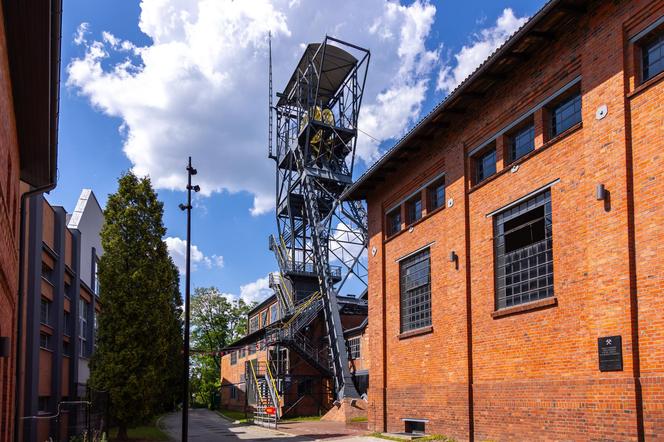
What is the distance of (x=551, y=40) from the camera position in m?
14.2

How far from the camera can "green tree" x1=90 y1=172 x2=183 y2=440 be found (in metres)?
21.8

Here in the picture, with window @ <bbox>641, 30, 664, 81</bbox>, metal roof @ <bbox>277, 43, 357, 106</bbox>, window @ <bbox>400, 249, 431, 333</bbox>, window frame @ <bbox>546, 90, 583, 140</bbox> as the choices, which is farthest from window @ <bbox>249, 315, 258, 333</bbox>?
window @ <bbox>641, 30, 664, 81</bbox>

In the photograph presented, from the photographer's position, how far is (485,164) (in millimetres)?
17359

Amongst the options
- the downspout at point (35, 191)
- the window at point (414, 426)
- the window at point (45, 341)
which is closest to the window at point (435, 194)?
the window at point (414, 426)

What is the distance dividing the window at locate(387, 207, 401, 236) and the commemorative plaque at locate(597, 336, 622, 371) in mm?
11051

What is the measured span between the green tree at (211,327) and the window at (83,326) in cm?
4798

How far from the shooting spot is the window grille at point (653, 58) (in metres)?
11.6

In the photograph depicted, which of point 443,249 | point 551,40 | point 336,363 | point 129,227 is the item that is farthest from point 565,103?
point 336,363

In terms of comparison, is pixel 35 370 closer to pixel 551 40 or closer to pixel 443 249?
pixel 443 249

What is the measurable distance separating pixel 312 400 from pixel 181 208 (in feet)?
75.0

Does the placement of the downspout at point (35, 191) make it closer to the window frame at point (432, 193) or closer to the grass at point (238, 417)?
the window frame at point (432, 193)

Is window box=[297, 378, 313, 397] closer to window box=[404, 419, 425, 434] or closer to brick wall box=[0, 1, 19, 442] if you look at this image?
window box=[404, 419, 425, 434]

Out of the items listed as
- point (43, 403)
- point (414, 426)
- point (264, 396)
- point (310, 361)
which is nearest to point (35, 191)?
point (43, 403)

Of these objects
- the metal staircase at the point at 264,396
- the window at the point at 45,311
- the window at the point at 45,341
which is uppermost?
the window at the point at 45,311
